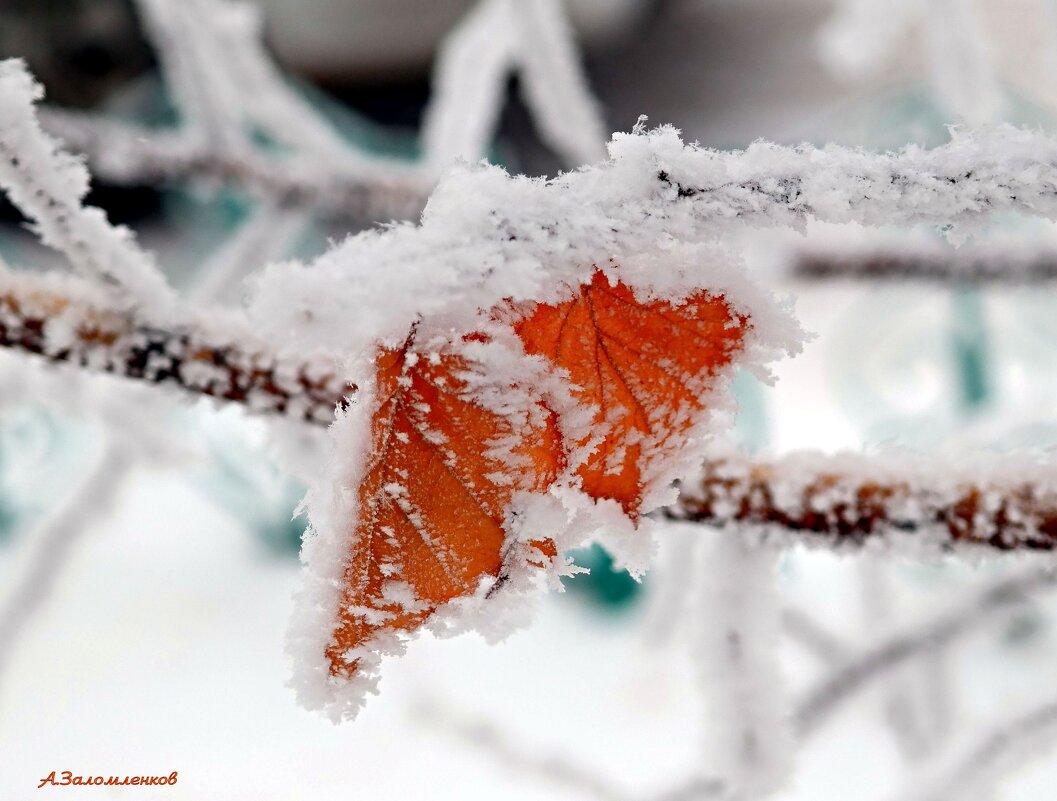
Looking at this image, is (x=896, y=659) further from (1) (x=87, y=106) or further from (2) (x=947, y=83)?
(1) (x=87, y=106)

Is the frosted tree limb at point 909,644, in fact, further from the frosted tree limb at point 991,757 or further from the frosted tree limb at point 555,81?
the frosted tree limb at point 555,81

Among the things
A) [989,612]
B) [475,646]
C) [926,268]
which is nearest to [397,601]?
[989,612]

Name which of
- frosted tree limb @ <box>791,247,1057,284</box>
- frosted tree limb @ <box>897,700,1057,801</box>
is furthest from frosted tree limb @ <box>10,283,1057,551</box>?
frosted tree limb @ <box>791,247,1057,284</box>

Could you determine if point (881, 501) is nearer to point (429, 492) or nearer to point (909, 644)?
point (429, 492)

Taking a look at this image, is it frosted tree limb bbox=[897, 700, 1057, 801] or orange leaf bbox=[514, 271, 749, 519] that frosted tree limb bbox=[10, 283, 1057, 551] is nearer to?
orange leaf bbox=[514, 271, 749, 519]

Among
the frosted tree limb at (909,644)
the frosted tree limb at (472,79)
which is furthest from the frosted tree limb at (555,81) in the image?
the frosted tree limb at (909,644)

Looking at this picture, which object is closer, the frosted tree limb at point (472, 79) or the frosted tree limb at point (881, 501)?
the frosted tree limb at point (881, 501)

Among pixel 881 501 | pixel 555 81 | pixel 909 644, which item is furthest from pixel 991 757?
pixel 555 81
